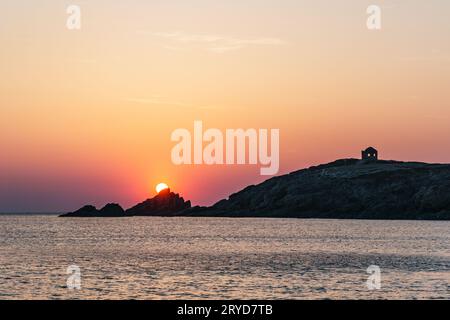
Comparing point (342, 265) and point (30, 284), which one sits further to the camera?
point (342, 265)

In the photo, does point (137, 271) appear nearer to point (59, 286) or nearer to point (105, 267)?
point (105, 267)

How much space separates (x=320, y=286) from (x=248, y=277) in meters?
9.80

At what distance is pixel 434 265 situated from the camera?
3408 inches

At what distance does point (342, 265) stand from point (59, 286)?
38.9 meters

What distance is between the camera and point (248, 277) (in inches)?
2763
